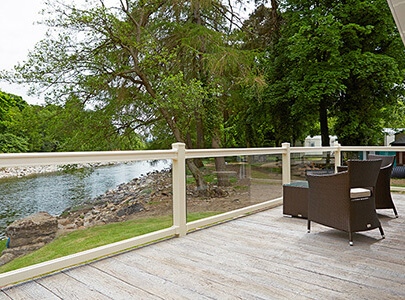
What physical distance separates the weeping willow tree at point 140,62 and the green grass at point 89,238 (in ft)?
19.5

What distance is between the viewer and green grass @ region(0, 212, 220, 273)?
7.84ft

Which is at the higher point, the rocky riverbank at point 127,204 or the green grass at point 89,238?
the rocky riverbank at point 127,204

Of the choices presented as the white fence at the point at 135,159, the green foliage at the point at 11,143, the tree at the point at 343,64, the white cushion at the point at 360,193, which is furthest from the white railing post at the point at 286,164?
the green foliage at the point at 11,143

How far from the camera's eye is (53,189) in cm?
254

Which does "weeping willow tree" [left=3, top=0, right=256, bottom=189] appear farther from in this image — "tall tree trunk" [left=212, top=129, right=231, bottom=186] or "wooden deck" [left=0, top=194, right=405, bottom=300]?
"wooden deck" [left=0, top=194, right=405, bottom=300]

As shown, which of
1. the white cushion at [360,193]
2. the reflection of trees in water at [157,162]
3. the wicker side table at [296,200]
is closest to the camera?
A: the reflection of trees in water at [157,162]

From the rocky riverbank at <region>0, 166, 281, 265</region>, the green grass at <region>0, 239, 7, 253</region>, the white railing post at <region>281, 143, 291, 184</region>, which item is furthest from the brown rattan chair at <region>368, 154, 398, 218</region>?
the green grass at <region>0, 239, 7, 253</region>

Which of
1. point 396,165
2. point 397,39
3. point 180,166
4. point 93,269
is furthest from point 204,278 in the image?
point 397,39

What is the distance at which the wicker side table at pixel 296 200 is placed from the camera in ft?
13.9

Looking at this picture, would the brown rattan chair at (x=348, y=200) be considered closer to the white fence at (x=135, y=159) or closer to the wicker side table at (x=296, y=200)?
the wicker side table at (x=296, y=200)

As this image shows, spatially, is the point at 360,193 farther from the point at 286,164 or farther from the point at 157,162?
the point at 157,162

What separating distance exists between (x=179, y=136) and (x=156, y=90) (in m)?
1.66

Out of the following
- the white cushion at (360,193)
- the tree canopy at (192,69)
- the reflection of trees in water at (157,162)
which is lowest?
the white cushion at (360,193)

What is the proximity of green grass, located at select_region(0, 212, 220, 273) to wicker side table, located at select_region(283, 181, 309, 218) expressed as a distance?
6.18 ft
